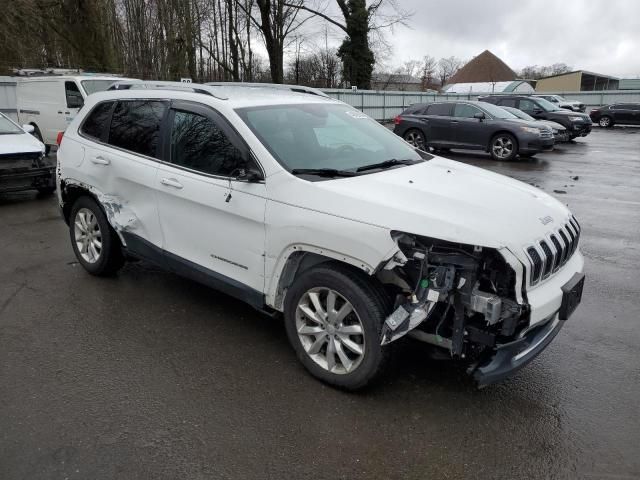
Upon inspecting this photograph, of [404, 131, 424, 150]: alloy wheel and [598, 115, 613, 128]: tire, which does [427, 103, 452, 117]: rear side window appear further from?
[598, 115, 613, 128]: tire

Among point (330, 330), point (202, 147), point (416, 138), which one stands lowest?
point (330, 330)

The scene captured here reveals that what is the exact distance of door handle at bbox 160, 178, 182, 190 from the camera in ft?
12.9

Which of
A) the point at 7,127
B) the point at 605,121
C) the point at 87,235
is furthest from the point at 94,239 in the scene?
the point at 605,121

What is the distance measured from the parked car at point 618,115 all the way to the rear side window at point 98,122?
2920cm

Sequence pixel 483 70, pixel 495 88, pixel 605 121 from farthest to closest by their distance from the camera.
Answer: pixel 483 70 → pixel 495 88 → pixel 605 121

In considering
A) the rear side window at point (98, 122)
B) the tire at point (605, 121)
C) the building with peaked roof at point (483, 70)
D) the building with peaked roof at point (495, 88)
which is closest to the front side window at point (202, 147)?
the rear side window at point (98, 122)

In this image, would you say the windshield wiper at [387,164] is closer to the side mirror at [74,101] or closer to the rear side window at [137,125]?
the rear side window at [137,125]

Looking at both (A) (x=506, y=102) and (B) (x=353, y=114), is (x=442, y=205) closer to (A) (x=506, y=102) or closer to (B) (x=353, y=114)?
(B) (x=353, y=114)

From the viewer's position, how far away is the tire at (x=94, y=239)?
4832mm

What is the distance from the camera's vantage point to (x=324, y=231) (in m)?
3.08

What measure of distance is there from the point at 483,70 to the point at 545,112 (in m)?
72.5

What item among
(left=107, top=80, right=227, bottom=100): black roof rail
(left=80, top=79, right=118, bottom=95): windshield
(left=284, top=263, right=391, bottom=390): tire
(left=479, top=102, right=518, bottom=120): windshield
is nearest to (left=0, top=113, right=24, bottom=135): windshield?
(left=80, top=79, right=118, bottom=95): windshield

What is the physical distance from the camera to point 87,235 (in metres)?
5.09

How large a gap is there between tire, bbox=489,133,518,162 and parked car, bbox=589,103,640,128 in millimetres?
17047
